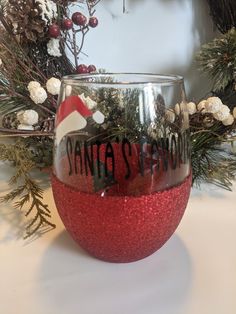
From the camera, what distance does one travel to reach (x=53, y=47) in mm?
548

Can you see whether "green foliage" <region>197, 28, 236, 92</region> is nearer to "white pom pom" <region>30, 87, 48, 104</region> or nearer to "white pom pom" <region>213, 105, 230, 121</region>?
"white pom pom" <region>213, 105, 230, 121</region>

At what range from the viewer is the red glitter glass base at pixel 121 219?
0.93 ft

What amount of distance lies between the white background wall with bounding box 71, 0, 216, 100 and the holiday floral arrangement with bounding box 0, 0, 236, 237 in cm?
7

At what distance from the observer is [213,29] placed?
63cm

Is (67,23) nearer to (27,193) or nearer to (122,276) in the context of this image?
(27,193)

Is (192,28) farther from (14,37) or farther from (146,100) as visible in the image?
(146,100)

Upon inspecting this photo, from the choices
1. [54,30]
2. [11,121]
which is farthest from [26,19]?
[11,121]

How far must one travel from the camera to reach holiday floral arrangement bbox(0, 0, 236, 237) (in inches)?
18.9

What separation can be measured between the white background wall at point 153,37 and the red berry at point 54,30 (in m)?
0.14

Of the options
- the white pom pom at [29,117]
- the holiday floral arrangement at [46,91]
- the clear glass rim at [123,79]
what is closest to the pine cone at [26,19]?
the holiday floral arrangement at [46,91]

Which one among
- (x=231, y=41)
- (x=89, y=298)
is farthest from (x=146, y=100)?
(x=231, y=41)

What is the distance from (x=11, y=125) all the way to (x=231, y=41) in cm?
34

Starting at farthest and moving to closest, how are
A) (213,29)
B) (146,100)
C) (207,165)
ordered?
(213,29)
(207,165)
(146,100)

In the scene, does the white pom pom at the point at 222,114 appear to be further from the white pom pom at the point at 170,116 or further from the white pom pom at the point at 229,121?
the white pom pom at the point at 170,116
